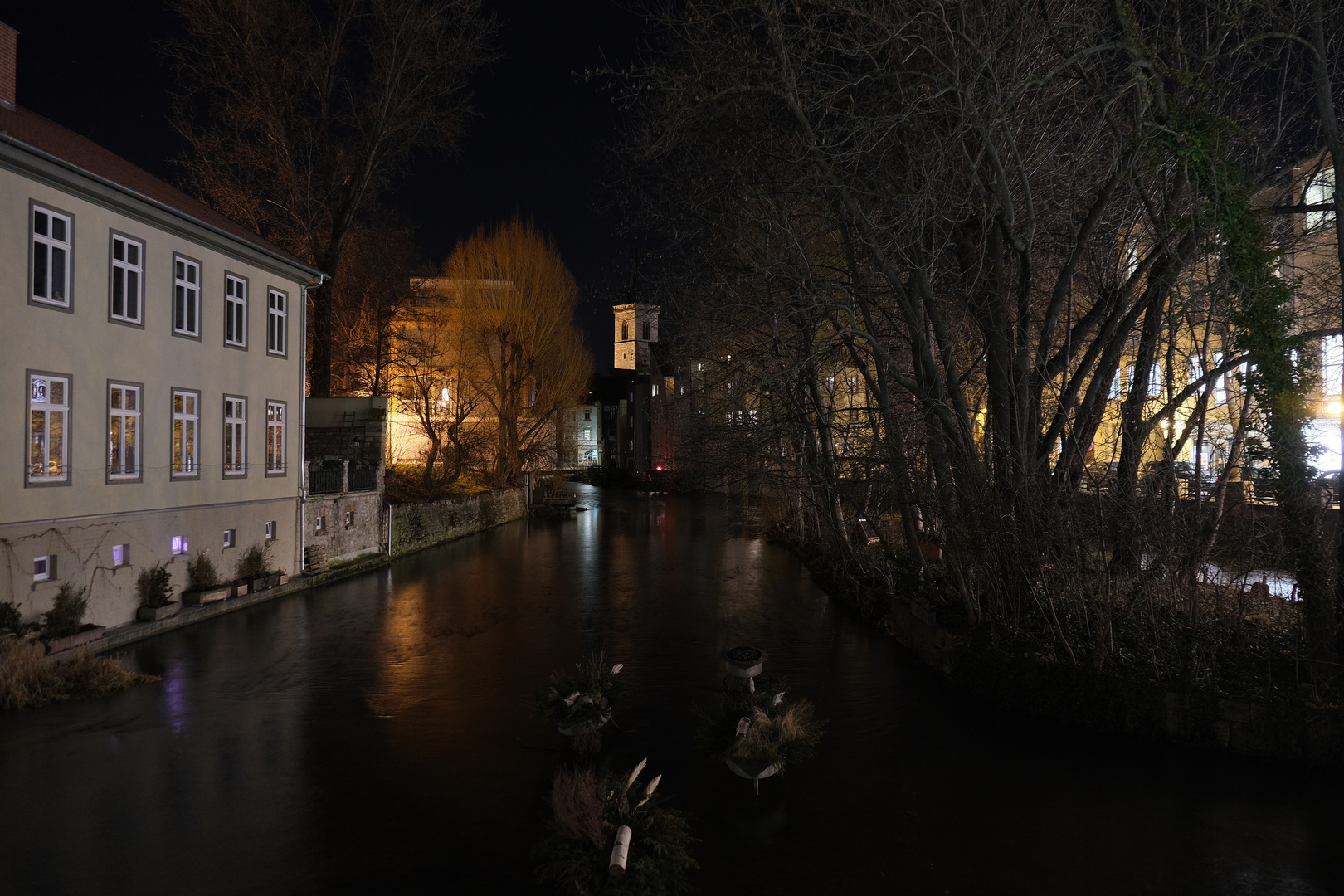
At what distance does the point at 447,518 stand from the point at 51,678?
66.8 feet

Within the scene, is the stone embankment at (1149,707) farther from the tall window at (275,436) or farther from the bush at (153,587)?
the tall window at (275,436)

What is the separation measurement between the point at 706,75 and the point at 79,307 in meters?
9.62

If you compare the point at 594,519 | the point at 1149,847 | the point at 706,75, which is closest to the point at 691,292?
the point at 706,75

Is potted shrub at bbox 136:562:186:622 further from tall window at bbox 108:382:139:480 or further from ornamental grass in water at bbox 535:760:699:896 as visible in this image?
ornamental grass in water at bbox 535:760:699:896

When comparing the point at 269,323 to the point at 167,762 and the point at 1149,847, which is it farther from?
the point at 1149,847

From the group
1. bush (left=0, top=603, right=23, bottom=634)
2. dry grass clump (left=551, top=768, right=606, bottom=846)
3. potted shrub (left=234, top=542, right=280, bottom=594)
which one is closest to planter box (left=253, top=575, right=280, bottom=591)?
potted shrub (left=234, top=542, right=280, bottom=594)

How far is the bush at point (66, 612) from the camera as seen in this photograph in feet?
39.8

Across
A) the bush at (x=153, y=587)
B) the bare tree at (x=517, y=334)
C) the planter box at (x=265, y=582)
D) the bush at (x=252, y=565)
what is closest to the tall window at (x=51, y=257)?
the bush at (x=153, y=587)

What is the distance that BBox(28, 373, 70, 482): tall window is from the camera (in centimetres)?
1232

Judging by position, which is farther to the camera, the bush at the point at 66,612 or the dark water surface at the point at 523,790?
the bush at the point at 66,612

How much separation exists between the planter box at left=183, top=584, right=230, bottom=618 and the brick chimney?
27.4 ft

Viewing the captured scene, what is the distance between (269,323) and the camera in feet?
61.8

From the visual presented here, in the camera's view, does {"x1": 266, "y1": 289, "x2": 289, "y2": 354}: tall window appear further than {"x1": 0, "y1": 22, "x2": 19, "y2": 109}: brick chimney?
Yes

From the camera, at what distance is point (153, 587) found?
47.4ft
